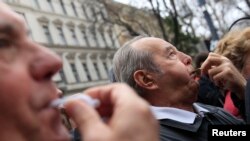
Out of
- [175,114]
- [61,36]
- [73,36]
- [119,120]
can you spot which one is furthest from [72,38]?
[119,120]

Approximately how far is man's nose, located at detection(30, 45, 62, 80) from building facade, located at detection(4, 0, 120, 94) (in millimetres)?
27293

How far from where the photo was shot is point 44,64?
3.27ft

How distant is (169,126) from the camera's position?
2184mm

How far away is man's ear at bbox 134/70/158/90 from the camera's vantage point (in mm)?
2521

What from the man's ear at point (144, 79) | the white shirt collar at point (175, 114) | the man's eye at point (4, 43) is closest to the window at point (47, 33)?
the man's ear at point (144, 79)

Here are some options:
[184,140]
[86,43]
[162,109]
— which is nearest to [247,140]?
[184,140]

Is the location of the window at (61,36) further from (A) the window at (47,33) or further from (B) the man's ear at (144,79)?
(B) the man's ear at (144,79)

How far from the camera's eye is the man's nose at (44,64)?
972 millimetres

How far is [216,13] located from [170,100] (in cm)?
2902

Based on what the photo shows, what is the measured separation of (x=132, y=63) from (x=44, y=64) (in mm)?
1605

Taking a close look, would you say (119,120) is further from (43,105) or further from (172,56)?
(172,56)

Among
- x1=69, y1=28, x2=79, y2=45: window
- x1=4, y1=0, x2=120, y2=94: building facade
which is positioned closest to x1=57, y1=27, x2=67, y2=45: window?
x1=4, y1=0, x2=120, y2=94: building facade

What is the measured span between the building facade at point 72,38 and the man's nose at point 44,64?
89.5 feet

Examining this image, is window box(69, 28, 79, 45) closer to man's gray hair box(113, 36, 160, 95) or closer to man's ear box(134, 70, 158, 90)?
man's gray hair box(113, 36, 160, 95)
